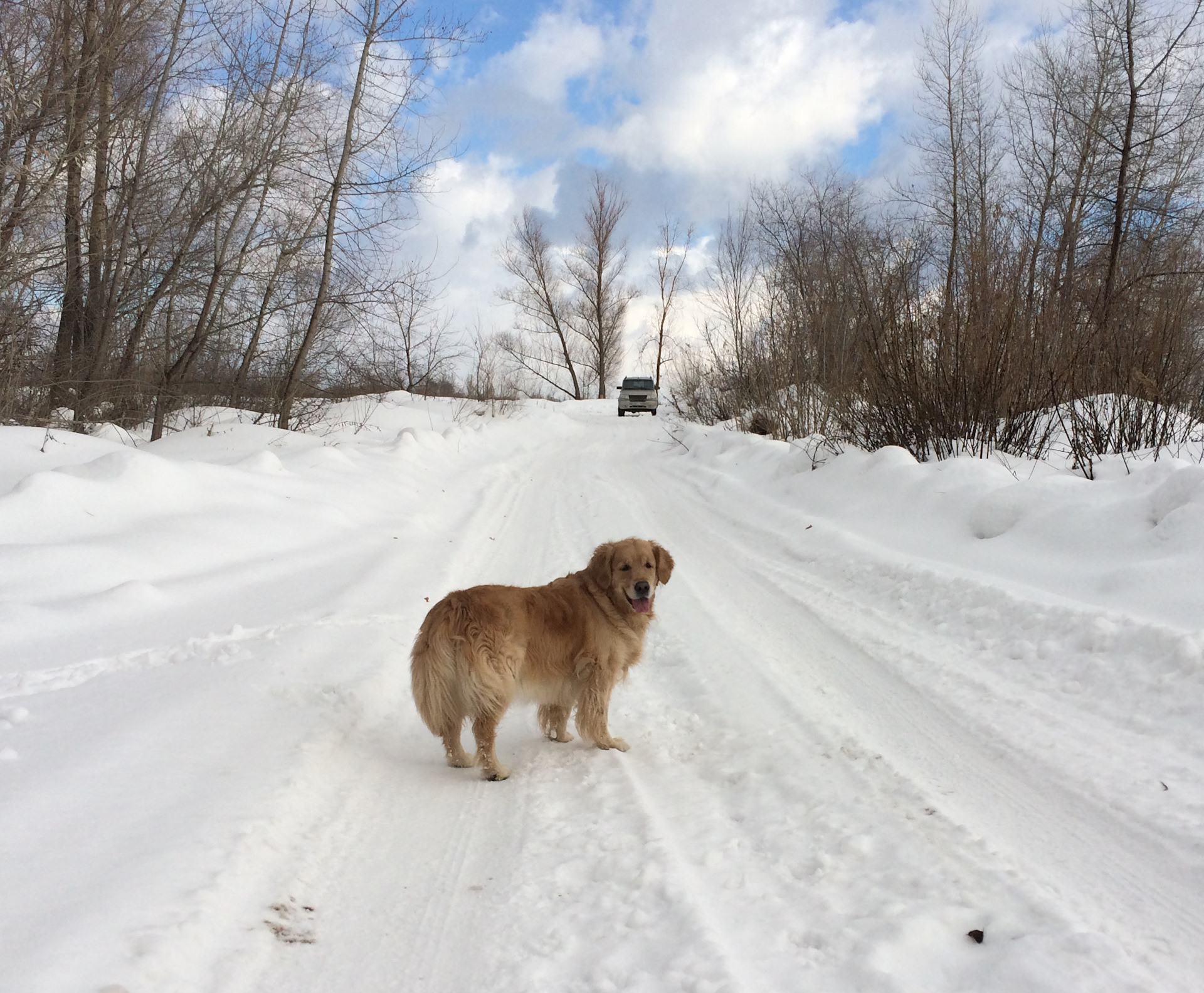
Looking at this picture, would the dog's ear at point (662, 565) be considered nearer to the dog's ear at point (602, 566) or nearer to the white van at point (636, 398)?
the dog's ear at point (602, 566)

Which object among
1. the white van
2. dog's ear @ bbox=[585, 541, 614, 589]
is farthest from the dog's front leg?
the white van

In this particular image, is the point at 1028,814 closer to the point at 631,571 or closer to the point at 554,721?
the point at 631,571

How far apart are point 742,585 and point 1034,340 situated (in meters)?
5.07

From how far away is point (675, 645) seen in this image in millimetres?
4906

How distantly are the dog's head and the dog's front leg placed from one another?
0.42 m

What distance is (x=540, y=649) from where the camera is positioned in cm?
358

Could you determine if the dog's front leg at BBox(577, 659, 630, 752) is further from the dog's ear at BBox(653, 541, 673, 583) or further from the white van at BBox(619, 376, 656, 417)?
the white van at BBox(619, 376, 656, 417)

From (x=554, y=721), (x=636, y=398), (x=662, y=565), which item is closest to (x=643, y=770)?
(x=554, y=721)

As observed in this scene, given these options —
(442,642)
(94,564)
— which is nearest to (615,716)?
(442,642)

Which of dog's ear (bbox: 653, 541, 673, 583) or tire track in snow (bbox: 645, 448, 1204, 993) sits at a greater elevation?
dog's ear (bbox: 653, 541, 673, 583)

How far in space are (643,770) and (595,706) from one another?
0.46 metres

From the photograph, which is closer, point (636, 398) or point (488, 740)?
point (488, 740)

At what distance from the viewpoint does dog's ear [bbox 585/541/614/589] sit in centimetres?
399

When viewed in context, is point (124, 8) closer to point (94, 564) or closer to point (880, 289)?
point (94, 564)
